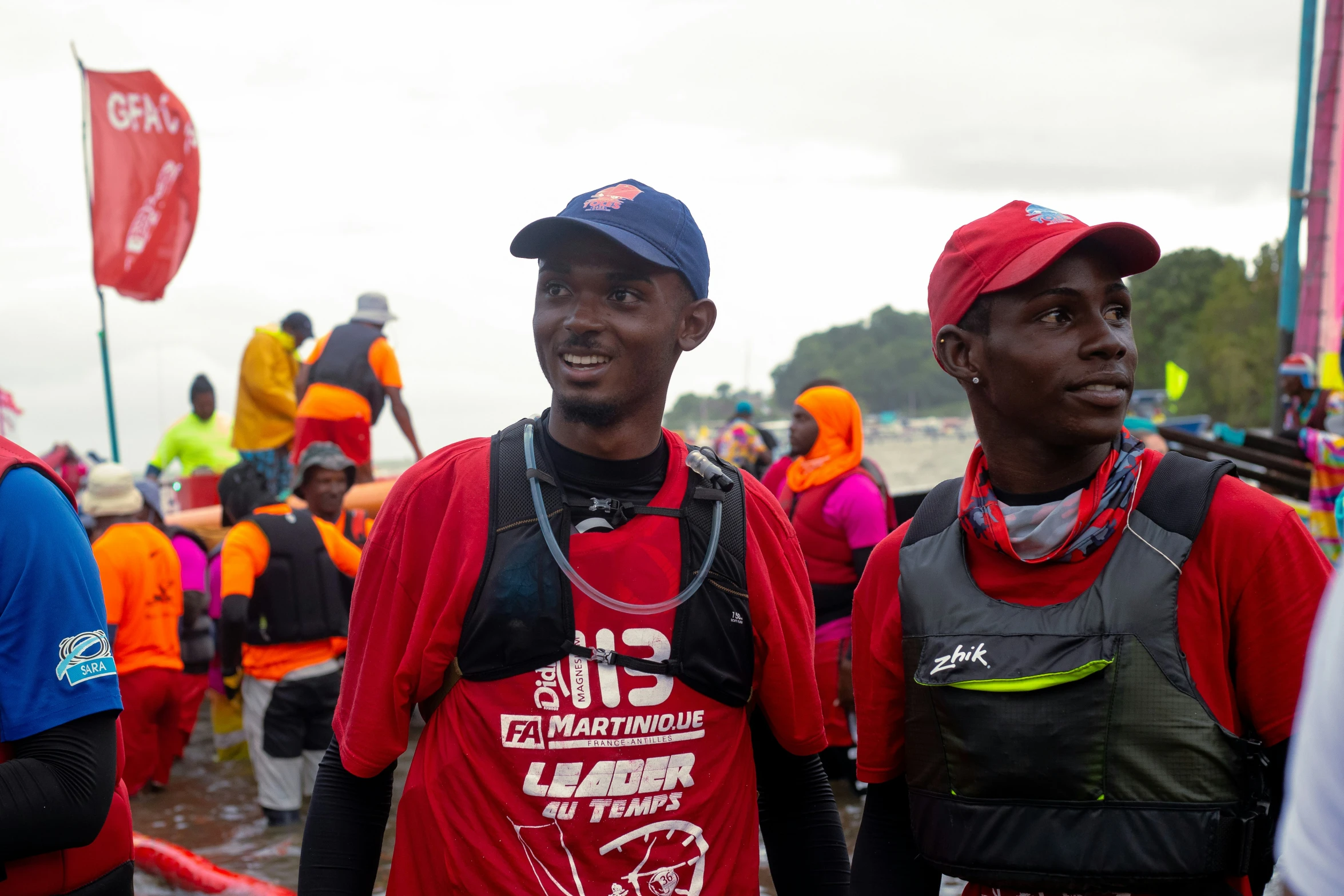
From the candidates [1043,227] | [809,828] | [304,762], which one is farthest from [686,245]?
[304,762]

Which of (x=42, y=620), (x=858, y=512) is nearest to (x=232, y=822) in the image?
(x=858, y=512)

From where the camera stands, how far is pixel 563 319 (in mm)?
2369

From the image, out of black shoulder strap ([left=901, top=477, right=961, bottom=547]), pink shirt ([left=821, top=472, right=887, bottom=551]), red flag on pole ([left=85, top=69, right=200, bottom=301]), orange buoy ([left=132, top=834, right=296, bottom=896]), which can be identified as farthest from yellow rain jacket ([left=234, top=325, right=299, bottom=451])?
black shoulder strap ([left=901, top=477, right=961, bottom=547])

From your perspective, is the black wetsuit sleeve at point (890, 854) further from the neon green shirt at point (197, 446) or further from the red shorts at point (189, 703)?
the neon green shirt at point (197, 446)

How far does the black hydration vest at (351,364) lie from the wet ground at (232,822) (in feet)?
8.90

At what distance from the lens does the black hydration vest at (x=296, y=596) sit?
6949 mm

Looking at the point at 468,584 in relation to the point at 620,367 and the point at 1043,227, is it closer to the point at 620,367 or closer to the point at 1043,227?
the point at 620,367

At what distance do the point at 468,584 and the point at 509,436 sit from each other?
0.34 m

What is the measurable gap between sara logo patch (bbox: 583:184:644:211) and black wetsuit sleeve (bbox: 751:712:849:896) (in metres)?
1.07

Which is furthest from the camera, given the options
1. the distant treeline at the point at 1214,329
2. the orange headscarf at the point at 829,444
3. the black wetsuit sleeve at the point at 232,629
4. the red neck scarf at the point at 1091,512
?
the distant treeline at the point at 1214,329

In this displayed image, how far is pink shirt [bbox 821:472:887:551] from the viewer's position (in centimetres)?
711

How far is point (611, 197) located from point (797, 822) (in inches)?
51.9

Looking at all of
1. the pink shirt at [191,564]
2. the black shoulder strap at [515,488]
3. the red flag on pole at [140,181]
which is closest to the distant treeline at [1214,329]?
the red flag on pole at [140,181]

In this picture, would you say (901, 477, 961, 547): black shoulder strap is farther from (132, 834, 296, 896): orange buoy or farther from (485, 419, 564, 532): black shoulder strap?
(132, 834, 296, 896): orange buoy
